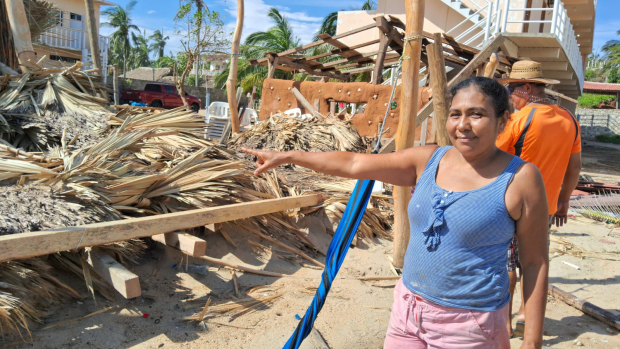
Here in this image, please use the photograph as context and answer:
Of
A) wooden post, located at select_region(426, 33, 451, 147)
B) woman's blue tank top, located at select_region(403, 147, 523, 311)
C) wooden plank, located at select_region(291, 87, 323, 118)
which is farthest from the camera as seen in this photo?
wooden plank, located at select_region(291, 87, 323, 118)

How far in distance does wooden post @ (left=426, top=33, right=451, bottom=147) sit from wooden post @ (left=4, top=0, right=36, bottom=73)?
5.81 metres

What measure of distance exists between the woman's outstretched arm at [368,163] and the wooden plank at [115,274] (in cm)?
148

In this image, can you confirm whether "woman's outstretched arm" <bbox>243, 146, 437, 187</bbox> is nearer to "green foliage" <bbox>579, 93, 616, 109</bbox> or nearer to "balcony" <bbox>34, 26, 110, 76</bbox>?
"balcony" <bbox>34, 26, 110, 76</bbox>

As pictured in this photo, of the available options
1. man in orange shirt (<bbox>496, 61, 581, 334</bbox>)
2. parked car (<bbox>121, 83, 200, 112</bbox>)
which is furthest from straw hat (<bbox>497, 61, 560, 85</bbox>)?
parked car (<bbox>121, 83, 200, 112</bbox>)

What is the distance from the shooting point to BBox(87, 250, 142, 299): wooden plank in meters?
2.86

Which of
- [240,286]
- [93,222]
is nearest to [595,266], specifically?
[240,286]

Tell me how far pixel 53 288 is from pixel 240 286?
1386mm

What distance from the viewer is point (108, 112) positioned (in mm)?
5254

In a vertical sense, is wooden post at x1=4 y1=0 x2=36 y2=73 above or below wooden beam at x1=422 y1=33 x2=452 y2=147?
above

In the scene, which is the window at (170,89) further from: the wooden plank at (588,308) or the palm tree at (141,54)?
the palm tree at (141,54)

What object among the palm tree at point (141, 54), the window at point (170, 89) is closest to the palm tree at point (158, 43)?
the palm tree at point (141, 54)

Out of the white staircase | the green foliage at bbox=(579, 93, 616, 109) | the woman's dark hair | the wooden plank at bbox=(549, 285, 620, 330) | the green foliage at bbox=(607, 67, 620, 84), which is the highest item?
the green foliage at bbox=(607, 67, 620, 84)

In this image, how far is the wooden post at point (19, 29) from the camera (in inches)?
255

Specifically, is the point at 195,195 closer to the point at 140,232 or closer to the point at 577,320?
the point at 140,232
